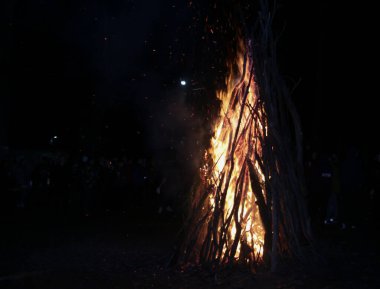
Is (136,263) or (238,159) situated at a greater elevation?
(238,159)

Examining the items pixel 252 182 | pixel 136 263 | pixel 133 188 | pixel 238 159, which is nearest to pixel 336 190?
pixel 238 159

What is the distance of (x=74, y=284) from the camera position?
739cm

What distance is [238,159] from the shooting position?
27.0 ft

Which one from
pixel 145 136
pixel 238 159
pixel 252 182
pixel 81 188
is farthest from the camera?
pixel 145 136

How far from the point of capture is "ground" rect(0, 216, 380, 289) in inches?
284

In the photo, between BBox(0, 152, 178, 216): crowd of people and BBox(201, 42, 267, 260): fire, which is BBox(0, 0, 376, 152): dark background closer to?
BBox(0, 152, 178, 216): crowd of people

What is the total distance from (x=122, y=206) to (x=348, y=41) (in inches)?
517

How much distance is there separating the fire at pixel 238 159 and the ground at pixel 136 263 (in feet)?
1.80

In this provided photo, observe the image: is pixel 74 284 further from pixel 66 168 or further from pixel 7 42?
pixel 7 42

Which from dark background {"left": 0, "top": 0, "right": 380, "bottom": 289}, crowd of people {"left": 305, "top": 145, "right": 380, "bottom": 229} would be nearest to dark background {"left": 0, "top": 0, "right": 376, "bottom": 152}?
dark background {"left": 0, "top": 0, "right": 380, "bottom": 289}

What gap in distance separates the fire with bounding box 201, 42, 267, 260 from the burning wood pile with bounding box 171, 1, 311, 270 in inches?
0.5

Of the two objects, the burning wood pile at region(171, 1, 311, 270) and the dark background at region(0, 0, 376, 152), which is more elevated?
the dark background at region(0, 0, 376, 152)

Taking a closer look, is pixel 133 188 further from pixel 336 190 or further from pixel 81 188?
pixel 336 190

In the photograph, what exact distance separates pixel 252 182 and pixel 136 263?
2.10 metres
